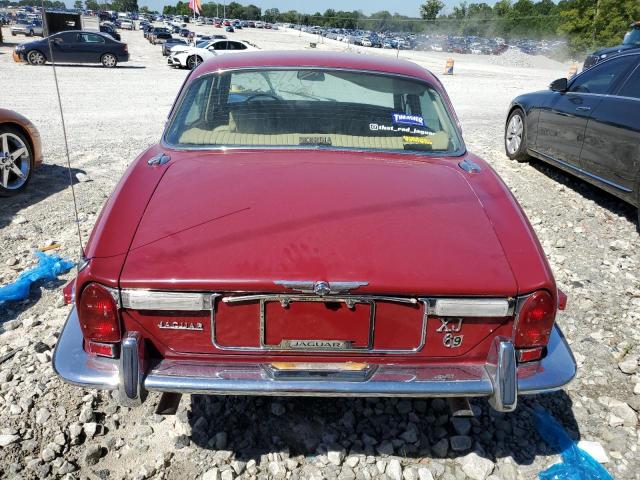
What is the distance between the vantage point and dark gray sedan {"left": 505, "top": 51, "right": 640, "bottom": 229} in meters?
5.34

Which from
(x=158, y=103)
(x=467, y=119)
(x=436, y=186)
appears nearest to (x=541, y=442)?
(x=436, y=186)

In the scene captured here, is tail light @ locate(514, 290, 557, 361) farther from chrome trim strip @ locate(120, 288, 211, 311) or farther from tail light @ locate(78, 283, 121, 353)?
tail light @ locate(78, 283, 121, 353)

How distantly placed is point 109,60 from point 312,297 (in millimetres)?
23533

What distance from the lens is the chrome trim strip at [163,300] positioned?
83.7 inches

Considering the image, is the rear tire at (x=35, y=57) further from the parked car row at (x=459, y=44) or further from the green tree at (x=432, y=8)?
the green tree at (x=432, y=8)

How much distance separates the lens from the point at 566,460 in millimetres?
2662

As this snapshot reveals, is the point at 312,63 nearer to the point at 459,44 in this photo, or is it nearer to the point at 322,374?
the point at 322,374

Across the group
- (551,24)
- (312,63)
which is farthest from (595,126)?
(551,24)

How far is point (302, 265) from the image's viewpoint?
2.16 metres

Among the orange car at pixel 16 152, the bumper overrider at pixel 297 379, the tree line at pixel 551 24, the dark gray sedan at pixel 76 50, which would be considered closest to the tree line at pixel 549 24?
the tree line at pixel 551 24

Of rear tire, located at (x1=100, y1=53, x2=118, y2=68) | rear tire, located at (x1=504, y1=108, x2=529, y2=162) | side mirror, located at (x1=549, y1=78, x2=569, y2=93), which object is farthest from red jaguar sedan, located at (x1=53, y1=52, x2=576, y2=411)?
rear tire, located at (x1=100, y1=53, x2=118, y2=68)

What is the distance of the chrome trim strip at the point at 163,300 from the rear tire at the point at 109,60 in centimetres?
2324

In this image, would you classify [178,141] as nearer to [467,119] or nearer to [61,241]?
[61,241]

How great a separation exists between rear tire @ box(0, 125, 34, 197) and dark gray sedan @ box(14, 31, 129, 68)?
710 inches
